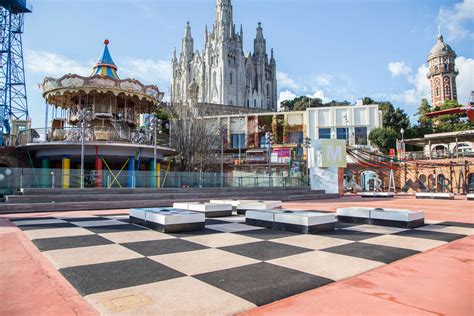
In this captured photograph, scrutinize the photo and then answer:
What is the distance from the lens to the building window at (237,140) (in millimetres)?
67688

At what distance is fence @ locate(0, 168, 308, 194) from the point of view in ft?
64.7

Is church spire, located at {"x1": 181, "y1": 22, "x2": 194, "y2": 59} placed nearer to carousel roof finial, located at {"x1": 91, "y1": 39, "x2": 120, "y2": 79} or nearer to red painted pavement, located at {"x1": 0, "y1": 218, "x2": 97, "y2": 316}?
carousel roof finial, located at {"x1": 91, "y1": 39, "x2": 120, "y2": 79}

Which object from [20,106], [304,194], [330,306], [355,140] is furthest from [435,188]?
[20,106]

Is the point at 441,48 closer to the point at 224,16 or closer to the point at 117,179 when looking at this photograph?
the point at 224,16

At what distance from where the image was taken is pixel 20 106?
53.0 m

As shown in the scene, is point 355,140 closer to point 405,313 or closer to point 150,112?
point 150,112

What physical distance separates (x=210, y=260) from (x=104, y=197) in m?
15.3

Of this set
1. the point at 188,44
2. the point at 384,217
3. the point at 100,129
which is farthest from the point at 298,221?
the point at 188,44

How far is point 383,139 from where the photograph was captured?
55.9 meters

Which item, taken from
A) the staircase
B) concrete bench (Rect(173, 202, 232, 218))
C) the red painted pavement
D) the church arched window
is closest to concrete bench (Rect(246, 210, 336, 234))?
concrete bench (Rect(173, 202, 232, 218))

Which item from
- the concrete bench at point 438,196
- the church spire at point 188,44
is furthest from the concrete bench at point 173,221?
the church spire at point 188,44

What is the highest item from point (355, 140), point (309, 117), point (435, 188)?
point (309, 117)

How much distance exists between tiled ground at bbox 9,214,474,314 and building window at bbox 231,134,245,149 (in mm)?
56411

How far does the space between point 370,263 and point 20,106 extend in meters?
59.6
